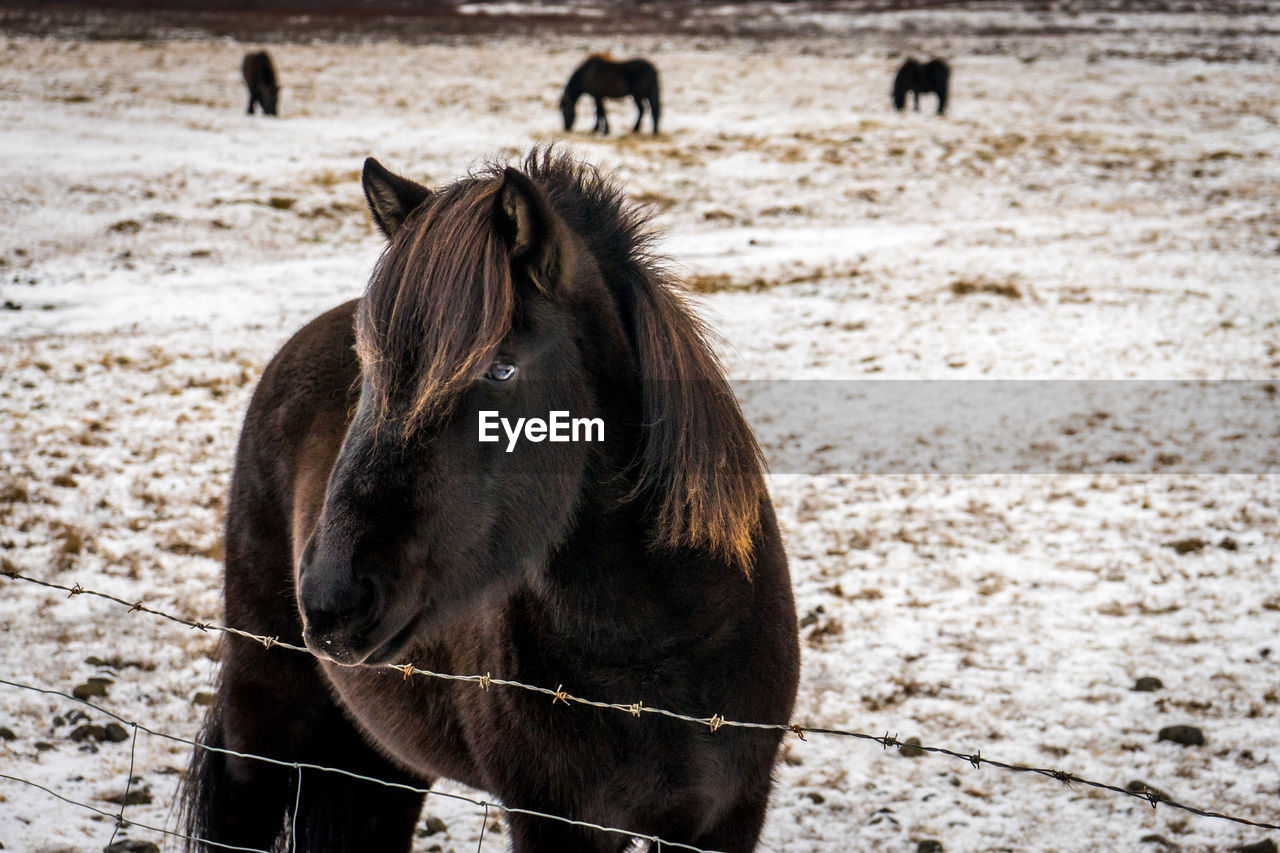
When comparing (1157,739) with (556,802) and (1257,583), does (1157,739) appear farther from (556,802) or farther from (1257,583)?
(556,802)

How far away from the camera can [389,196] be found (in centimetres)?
206

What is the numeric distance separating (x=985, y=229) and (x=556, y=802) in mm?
12406

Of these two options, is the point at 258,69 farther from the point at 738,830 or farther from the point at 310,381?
the point at 738,830

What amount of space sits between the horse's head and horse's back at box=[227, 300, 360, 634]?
0.97 m

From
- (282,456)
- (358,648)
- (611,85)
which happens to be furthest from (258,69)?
(358,648)

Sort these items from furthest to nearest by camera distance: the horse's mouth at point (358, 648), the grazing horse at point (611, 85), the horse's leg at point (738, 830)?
the grazing horse at point (611, 85) < the horse's leg at point (738, 830) < the horse's mouth at point (358, 648)

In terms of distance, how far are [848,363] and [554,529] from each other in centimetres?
667

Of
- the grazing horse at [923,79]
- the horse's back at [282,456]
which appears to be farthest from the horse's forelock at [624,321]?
the grazing horse at [923,79]

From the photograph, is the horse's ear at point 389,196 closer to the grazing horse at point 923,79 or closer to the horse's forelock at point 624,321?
the horse's forelock at point 624,321

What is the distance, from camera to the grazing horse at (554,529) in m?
1.82

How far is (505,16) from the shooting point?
40.1 metres

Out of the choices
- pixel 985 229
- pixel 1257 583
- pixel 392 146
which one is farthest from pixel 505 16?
pixel 1257 583

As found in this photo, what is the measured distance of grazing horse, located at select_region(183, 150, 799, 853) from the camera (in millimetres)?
1817

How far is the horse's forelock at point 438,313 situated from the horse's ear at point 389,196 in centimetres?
22
